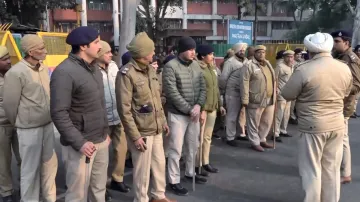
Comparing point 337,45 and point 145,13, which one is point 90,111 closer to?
point 337,45

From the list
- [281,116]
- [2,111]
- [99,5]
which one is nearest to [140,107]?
[2,111]

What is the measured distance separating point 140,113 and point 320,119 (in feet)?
5.90

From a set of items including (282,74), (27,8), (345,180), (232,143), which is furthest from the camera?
(27,8)

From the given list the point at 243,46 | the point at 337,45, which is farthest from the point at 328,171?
the point at 243,46

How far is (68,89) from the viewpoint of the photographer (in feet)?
10.0

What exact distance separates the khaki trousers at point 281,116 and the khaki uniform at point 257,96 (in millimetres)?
712

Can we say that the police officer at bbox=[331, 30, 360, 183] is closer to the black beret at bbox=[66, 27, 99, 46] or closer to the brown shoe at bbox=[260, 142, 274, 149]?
the brown shoe at bbox=[260, 142, 274, 149]

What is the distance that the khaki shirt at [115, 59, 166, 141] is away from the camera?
3.84 metres

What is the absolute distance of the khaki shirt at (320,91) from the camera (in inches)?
145

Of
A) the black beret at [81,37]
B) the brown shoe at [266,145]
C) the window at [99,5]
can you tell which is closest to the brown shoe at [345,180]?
the brown shoe at [266,145]

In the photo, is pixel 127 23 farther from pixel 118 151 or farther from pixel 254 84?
pixel 118 151

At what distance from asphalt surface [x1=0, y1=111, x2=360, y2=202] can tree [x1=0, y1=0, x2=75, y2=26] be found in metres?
12.3

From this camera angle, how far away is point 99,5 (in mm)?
37344

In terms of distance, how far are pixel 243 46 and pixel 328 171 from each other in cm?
382
